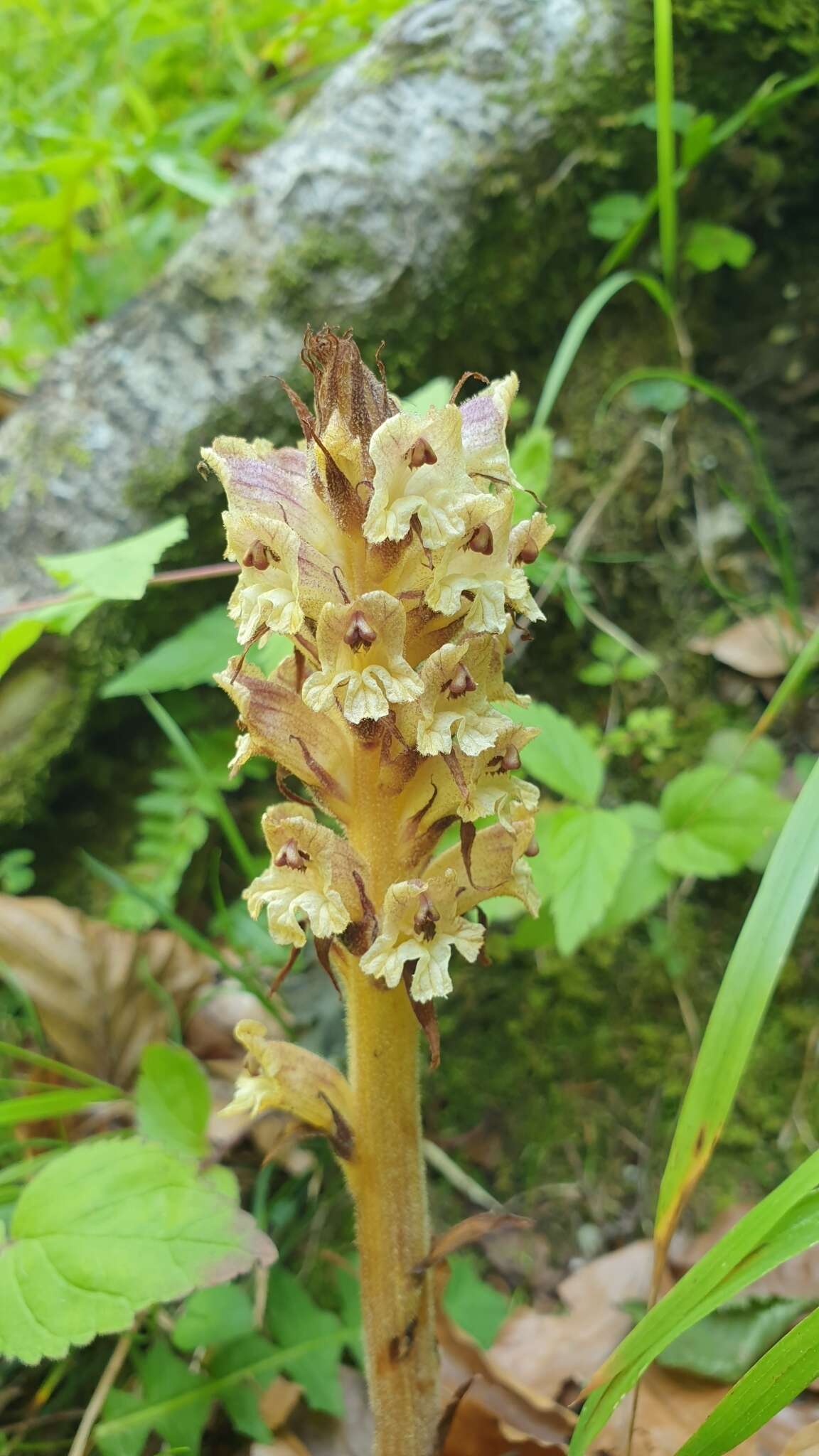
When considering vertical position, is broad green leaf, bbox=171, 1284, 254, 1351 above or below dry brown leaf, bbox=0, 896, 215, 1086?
below

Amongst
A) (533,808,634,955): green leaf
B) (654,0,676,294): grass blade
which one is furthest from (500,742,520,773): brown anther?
(654,0,676,294): grass blade

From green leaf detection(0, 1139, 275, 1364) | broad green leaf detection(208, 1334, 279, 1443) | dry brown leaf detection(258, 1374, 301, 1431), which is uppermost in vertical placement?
green leaf detection(0, 1139, 275, 1364)

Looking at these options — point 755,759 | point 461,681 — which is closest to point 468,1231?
point 461,681

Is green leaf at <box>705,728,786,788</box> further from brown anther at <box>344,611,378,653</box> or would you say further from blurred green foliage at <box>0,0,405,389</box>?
blurred green foliage at <box>0,0,405,389</box>

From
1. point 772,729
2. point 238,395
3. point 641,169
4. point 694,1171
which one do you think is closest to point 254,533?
point 694,1171

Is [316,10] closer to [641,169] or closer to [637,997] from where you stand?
[641,169]

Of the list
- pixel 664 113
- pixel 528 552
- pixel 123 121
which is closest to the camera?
pixel 528 552

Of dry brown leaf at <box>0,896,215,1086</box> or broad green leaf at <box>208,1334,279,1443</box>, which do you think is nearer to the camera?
broad green leaf at <box>208,1334,279,1443</box>

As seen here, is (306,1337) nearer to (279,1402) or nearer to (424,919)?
(279,1402)
